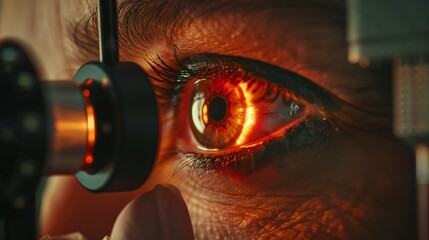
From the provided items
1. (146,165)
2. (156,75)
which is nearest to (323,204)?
(146,165)

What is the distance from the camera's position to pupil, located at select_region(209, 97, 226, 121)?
2.03 ft

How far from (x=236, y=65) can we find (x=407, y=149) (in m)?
0.23

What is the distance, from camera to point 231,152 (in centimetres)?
61

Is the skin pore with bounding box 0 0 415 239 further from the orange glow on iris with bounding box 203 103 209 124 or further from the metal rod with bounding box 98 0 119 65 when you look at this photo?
the metal rod with bounding box 98 0 119 65

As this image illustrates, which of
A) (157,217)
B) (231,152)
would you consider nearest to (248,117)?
(231,152)

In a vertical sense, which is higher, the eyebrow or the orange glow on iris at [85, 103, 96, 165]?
the eyebrow

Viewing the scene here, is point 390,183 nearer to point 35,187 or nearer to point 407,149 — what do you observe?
point 407,149

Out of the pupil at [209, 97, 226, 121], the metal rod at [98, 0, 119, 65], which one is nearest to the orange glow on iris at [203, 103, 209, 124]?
the pupil at [209, 97, 226, 121]

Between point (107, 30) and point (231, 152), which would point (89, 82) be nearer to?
point (107, 30)

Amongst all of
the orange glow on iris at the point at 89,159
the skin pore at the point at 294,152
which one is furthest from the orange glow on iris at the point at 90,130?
the skin pore at the point at 294,152

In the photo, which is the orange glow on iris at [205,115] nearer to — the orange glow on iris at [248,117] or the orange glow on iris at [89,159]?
the orange glow on iris at [248,117]

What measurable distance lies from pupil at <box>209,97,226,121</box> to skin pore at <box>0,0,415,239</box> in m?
0.05

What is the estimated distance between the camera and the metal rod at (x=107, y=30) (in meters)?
0.44

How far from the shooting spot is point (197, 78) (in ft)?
2.16
